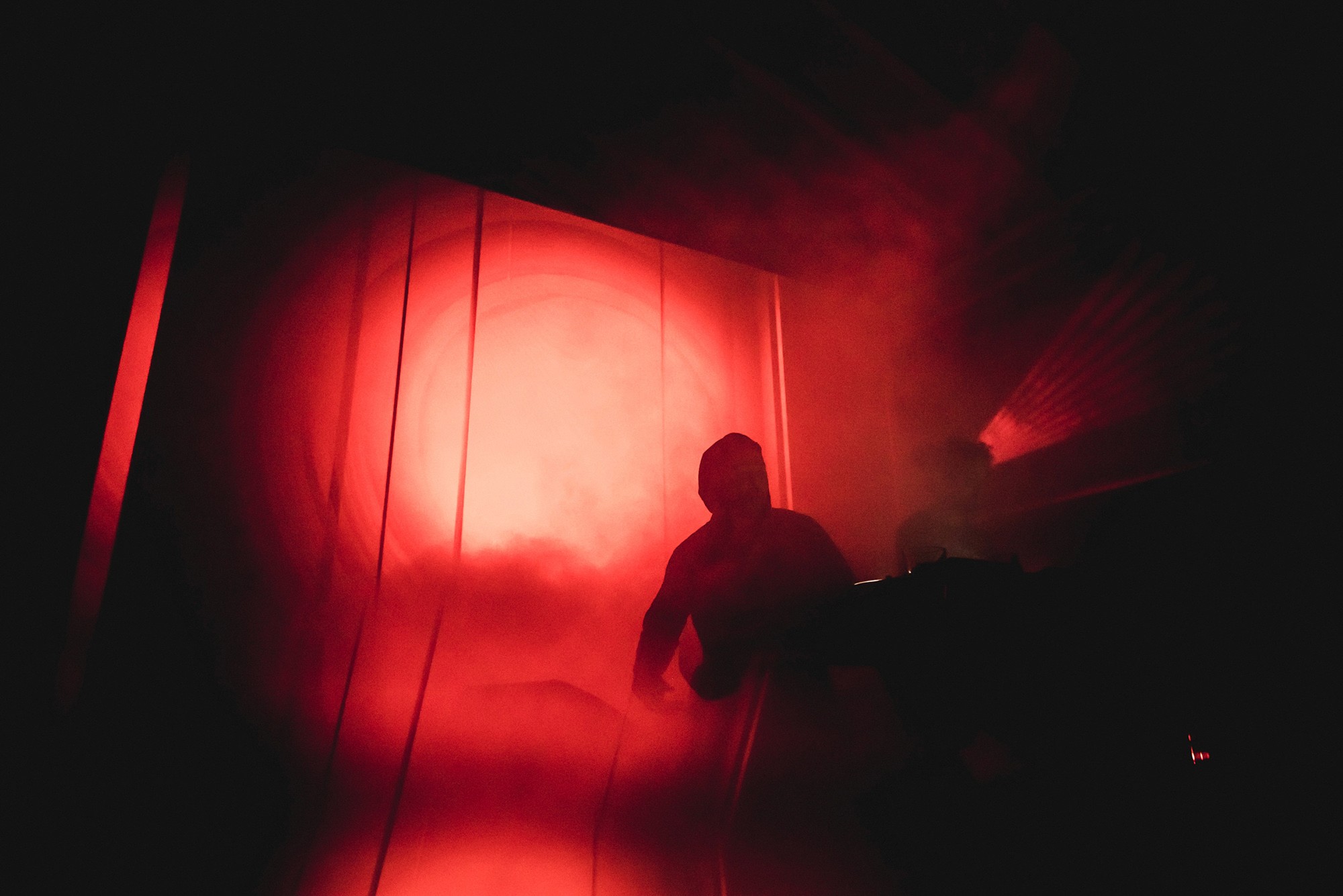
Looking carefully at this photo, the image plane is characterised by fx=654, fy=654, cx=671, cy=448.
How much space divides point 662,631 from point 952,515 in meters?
0.60

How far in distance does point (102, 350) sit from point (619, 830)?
0.88 metres

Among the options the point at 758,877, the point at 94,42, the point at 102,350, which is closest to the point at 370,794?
the point at 758,877

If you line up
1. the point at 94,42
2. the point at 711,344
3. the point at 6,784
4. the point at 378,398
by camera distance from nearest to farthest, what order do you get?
the point at 6,784 < the point at 94,42 < the point at 378,398 < the point at 711,344

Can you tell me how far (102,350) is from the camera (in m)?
0.79

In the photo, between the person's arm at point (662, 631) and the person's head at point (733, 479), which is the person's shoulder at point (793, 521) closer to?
the person's head at point (733, 479)

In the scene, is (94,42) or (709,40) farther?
(709,40)

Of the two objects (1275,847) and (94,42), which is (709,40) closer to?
(94,42)

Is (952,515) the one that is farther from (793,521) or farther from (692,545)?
(692,545)

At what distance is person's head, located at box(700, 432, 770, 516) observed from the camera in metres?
1.08

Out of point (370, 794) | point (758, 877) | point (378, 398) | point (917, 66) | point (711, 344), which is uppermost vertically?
point (917, 66)

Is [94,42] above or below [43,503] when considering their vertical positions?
above

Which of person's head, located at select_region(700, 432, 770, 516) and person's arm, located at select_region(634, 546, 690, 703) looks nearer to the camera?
person's arm, located at select_region(634, 546, 690, 703)

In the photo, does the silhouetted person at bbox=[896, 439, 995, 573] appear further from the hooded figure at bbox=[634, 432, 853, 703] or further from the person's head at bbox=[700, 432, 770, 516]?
the person's head at bbox=[700, 432, 770, 516]

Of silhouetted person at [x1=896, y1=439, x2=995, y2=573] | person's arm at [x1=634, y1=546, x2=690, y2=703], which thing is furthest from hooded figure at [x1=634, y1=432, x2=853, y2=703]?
silhouetted person at [x1=896, y1=439, x2=995, y2=573]
